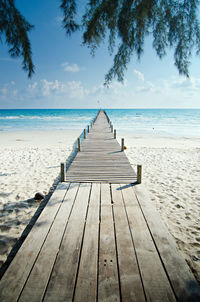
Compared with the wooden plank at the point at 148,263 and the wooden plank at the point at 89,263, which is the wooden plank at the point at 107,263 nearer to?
the wooden plank at the point at 89,263

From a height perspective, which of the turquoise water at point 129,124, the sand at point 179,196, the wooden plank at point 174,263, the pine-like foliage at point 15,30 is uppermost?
the pine-like foliage at point 15,30

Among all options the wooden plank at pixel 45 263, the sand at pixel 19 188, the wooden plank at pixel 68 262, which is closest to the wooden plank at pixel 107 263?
the wooden plank at pixel 68 262

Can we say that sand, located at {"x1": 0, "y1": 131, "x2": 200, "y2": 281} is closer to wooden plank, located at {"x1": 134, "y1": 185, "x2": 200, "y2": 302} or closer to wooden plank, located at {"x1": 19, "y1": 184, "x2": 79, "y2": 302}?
wooden plank, located at {"x1": 134, "y1": 185, "x2": 200, "y2": 302}

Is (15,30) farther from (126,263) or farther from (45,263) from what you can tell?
(126,263)

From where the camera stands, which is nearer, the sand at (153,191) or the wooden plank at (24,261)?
the wooden plank at (24,261)

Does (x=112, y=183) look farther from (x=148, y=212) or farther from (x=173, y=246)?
(x=173, y=246)

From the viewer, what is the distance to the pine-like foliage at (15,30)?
7.38 feet

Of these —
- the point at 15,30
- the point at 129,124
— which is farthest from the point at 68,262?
the point at 129,124

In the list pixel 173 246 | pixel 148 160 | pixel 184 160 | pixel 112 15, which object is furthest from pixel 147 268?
pixel 184 160

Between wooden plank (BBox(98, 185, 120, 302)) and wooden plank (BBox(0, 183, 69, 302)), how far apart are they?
81 cm

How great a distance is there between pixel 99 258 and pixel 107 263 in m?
0.12

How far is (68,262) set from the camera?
80.0 inches

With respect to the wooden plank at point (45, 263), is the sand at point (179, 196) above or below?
below

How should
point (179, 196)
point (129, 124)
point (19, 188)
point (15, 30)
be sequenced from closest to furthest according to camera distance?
point (15, 30) → point (179, 196) → point (19, 188) → point (129, 124)
